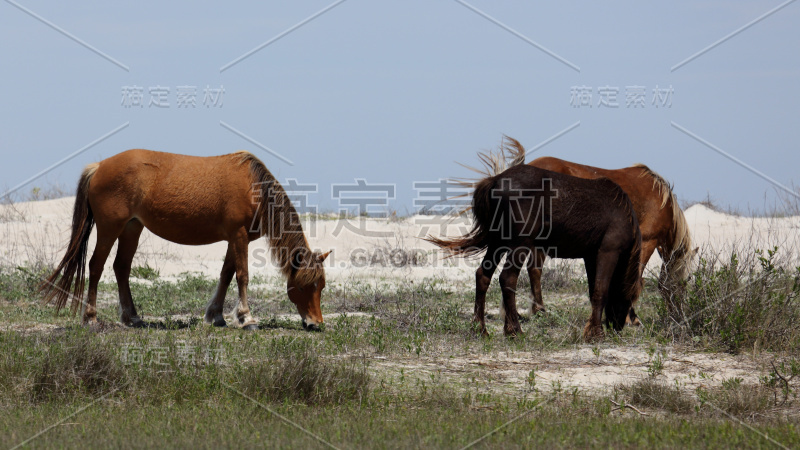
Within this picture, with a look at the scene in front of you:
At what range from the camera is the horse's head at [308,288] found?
9695 millimetres

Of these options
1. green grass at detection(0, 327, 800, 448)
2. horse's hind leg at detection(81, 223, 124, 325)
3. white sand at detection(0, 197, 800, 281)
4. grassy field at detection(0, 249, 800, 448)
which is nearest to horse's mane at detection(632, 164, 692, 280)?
grassy field at detection(0, 249, 800, 448)

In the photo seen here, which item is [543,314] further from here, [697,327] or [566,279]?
[566,279]

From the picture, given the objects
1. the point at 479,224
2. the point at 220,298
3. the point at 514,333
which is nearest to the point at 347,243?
the point at 220,298

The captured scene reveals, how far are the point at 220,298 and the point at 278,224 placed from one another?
112cm

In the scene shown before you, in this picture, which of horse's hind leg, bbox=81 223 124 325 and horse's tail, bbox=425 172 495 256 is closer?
horse's tail, bbox=425 172 495 256

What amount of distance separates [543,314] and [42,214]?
49.1 ft

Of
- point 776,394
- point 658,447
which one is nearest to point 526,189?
point 776,394

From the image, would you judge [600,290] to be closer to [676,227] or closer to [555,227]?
[555,227]

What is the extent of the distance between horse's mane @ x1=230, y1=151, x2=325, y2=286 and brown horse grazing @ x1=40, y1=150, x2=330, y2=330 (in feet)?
0.04

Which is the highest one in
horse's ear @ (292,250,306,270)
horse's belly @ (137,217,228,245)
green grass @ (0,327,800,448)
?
horse's belly @ (137,217,228,245)

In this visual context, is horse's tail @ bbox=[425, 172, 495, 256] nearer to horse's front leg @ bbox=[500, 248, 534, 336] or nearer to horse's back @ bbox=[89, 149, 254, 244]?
horse's front leg @ bbox=[500, 248, 534, 336]

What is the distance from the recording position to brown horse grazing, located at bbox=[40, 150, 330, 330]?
9.52 meters

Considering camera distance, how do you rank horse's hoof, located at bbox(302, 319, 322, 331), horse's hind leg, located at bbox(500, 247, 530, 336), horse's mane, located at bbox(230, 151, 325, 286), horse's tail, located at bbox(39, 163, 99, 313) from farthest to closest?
horse's mane, located at bbox(230, 151, 325, 286) < horse's hoof, located at bbox(302, 319, 322, 331) < horse's tail, located at bbox(39, 163, 99, 313) < horse's hind leg, located at bbox(500, 247, 530, 336)

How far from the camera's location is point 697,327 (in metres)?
8.07
